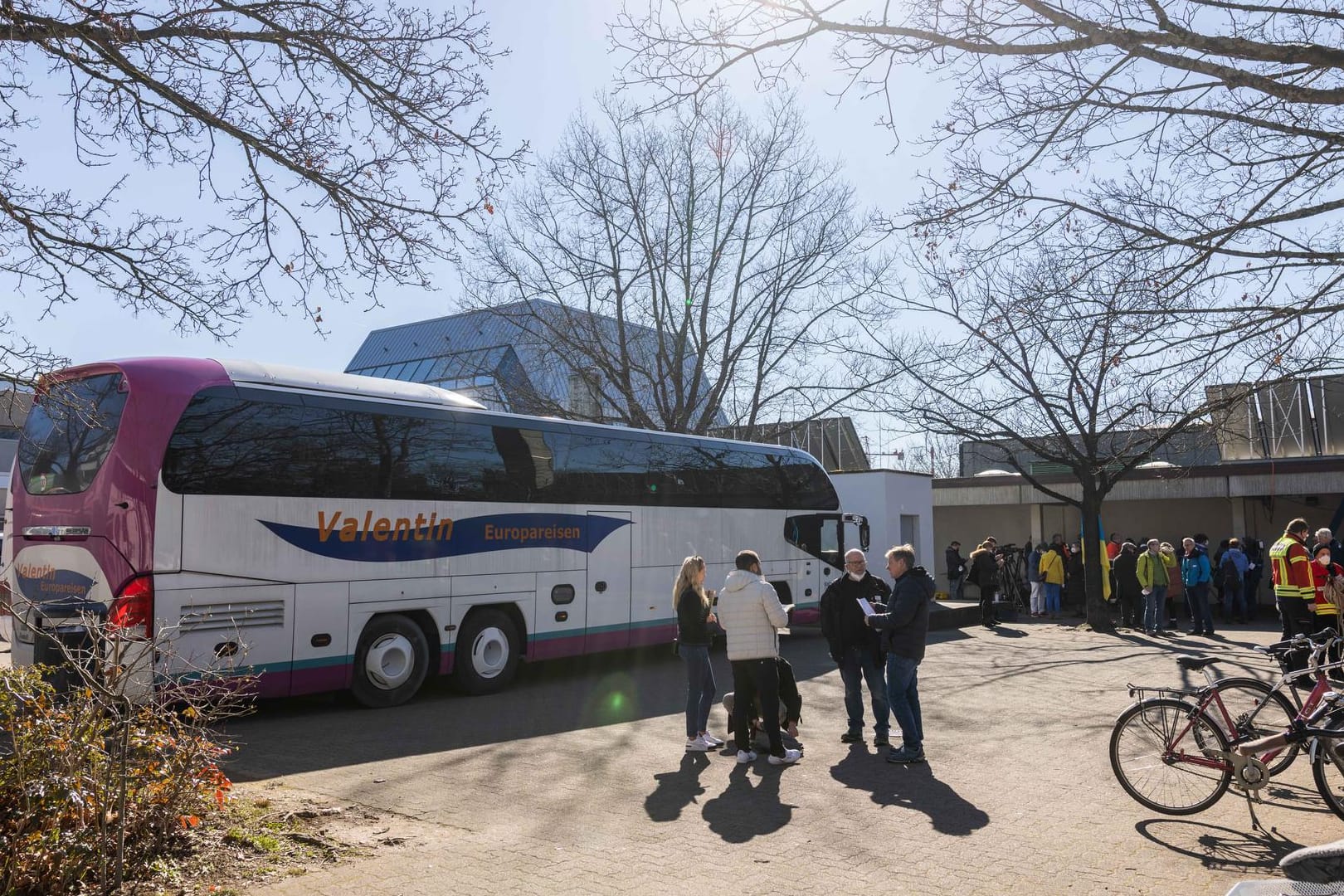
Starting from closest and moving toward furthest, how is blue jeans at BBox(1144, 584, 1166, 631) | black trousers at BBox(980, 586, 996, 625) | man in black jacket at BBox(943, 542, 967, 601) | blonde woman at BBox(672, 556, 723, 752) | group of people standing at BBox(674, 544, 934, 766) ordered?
group of people standing at BBox(674, 544, 934, 766) < blonde woman at BBox(672, 556, 723, 752) < blue jeans at BBox(1144, 584, 1166, 631) < black trousers at BBox(980, 586, 996, 625) < man in black jacket at BBox(943, 542, 967, 601)

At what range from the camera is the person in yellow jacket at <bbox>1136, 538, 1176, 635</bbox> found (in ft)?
64.8

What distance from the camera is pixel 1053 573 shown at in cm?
2506

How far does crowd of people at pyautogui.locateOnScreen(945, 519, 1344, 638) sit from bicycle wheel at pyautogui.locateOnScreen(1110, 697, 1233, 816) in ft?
24.2

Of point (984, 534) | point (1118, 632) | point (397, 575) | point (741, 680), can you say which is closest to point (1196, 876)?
point (741, 680)

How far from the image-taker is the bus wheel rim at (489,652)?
12492 millimetres

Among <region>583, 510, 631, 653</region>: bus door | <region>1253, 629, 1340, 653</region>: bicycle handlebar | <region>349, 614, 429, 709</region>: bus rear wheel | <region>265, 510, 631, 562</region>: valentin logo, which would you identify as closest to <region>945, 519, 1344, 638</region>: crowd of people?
<region>1253, 629, 1340, 653</region>: bicycle handlebar

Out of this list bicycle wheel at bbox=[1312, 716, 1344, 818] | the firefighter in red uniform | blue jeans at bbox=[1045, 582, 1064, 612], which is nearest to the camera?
bicycle wheel at bbox=[1312, 716, 1344, 818]

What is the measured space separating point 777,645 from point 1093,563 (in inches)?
583

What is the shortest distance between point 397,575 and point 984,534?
1018 inches

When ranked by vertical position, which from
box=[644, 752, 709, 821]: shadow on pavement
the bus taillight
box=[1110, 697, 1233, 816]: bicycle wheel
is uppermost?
the bus taillight

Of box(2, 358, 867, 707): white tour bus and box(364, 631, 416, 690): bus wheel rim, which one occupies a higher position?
box(2, 358, 867, 707): white tour bus

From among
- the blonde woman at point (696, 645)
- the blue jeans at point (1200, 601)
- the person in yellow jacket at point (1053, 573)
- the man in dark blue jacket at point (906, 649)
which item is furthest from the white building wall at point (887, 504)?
the man in dark blue jacket at point (906, 649)

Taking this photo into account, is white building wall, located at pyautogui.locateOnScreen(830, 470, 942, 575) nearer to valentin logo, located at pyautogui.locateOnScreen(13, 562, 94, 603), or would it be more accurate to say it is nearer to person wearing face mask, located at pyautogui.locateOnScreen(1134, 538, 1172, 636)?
person wearing face mask, located at pyautogui.locateOnScreen(1134, 538, 1172, 636)

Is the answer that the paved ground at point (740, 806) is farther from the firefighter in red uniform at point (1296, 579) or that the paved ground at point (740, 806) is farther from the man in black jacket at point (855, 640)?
the firefighter in red uniform at point (1296, 579)
